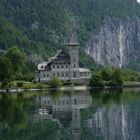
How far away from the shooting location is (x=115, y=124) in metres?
46.7

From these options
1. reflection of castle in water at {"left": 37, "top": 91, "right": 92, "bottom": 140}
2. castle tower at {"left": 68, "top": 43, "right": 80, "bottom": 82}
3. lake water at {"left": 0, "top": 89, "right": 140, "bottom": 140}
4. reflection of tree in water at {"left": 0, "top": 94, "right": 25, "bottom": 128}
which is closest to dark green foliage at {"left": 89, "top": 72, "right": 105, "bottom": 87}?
castle tower at {"left": 68, "top": 43, "right": 80, "bottom": 82}

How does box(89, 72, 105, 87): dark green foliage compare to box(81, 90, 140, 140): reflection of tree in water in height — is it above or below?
above

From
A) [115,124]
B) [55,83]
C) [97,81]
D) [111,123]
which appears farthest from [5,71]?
[115,124]

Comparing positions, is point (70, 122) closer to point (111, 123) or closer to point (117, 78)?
point (111, 123)

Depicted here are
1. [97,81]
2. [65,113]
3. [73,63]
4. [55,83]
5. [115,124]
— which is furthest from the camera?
[73,63]

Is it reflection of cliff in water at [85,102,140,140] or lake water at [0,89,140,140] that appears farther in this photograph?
lake water at [0,89,140,140]

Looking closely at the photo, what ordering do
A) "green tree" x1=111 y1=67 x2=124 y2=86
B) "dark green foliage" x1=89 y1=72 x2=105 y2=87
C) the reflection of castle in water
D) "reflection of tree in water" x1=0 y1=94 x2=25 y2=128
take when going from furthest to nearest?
"green tree" x1=111 y1=67 x2=124 y2=86, "dark green foliage" x1=89 y1=72 x2=105 y2=87, "reflection of tree in water" x1=0 y1=94 x2=25 y2=128, the reflection of castle in water

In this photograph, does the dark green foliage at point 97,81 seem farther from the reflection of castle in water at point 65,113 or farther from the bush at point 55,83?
the reflection of castle in water at point 65,113

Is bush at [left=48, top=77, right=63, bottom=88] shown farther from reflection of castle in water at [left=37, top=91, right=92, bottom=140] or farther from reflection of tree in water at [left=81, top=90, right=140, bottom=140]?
reflection of tree in water at [left=81, top=90, right=140, bottom=140]

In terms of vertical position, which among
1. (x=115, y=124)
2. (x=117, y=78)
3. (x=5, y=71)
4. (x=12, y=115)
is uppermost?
(x=5, y=71)

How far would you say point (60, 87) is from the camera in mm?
126562

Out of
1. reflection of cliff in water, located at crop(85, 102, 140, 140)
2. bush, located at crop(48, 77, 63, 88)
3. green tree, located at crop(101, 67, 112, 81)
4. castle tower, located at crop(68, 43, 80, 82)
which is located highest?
castle tower, located at crop(68, 43, 80, 82)

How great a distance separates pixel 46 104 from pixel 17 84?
167 feet

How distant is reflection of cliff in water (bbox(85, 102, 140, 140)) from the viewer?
133 ft
